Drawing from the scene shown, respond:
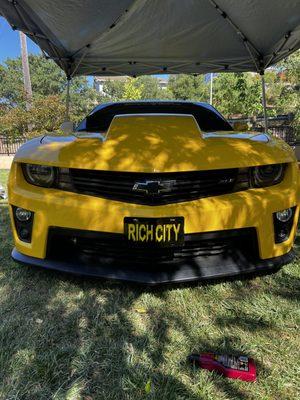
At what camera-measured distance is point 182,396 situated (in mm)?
1440

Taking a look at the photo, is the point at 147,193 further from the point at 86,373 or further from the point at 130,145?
the point at 86,373

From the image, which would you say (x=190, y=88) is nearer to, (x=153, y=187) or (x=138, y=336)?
(x=153, y=187)

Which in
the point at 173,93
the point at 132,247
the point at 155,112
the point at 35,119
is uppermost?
the point at 155,112

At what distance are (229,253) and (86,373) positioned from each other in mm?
1185

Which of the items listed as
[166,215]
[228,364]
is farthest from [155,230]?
[228,364]

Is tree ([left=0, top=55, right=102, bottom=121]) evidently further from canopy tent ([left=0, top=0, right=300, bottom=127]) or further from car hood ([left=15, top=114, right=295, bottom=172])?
car hood ([left=15, top=114, right=295, bottom=172])

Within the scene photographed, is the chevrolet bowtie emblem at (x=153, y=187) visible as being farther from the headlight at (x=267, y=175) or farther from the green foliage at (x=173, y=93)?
the green foliage at (x=173, y=93)

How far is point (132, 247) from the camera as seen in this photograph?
7.08ft

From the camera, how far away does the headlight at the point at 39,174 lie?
2345 mm

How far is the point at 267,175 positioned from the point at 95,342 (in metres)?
1.54

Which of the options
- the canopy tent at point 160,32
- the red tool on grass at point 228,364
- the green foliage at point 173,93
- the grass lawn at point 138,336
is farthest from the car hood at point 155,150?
the green foliage at point 173,93

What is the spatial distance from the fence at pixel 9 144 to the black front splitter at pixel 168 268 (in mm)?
14010

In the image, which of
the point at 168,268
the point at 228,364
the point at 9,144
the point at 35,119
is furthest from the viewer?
the point at 35,119

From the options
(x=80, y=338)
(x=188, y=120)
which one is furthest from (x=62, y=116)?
(x=80, y=338)
